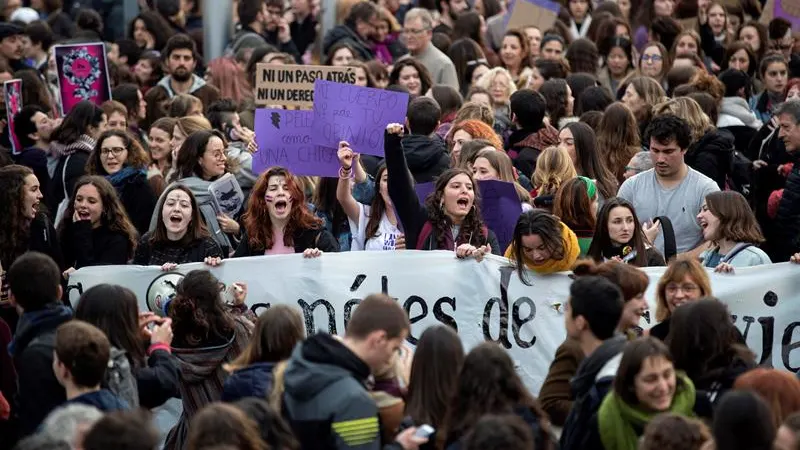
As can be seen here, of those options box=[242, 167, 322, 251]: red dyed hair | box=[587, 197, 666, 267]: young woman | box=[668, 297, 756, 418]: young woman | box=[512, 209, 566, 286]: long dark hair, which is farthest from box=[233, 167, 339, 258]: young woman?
box=[668, 297, 756, 418]: young woman

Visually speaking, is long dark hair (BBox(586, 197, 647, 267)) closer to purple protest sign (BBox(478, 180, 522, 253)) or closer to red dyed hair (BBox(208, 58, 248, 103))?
purple protest sign (BBox(478, 180, 522, 253))

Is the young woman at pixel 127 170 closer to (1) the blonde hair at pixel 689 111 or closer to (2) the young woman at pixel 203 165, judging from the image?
(2) the young woman at pixel 203 165

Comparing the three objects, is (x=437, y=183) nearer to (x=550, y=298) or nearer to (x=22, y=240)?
(x=550, y=298)

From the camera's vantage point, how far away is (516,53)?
16.9m

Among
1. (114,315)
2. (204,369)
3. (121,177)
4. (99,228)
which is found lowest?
(204,369)

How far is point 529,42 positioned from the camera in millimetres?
17281

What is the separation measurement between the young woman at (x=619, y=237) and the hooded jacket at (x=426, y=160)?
1.80 m

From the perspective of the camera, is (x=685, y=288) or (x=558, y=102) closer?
(x=685, y=288)

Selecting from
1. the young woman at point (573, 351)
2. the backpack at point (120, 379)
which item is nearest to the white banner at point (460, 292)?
the young woman at point (573, 351)

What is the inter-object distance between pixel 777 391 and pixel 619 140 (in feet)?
18.1

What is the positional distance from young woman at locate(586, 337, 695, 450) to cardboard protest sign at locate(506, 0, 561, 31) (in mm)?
11213

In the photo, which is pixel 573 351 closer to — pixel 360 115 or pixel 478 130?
pixel 360 115

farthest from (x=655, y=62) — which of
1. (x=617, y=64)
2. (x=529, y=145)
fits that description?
(x=529, y=145)

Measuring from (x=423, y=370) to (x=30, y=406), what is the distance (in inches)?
71.1
